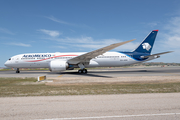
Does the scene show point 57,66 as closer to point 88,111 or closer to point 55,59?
point 55,59

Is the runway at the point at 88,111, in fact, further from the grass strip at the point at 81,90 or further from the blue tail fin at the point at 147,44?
the blue tail fin at the point at 147,44

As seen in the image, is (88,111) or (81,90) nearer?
(88,111)

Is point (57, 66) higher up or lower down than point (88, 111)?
higher up

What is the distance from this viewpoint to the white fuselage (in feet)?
75.3

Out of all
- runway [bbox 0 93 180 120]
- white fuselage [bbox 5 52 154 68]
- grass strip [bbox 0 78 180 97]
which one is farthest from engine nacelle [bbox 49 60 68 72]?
runway [bbox 0 93 180 120]

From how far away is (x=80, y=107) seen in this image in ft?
15.5

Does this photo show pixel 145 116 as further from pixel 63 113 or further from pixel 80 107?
pixel 63 113

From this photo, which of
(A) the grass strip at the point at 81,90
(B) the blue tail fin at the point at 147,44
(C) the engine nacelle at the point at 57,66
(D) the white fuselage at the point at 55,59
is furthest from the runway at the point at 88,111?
(B) the blue tail fin at the point at 147,44

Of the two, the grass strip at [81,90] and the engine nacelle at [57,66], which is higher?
the engine nacelle at [57,66]

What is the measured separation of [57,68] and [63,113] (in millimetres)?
Answer: 15779

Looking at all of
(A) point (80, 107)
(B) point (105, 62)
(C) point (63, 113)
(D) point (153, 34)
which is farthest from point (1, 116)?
(D) point (153, 34)

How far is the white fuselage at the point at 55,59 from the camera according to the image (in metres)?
22.9

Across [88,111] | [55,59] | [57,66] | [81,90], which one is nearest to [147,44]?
[57,66]

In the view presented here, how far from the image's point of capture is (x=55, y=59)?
22953 millimetres
